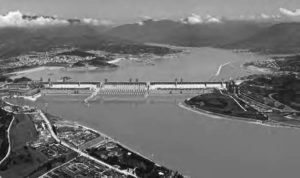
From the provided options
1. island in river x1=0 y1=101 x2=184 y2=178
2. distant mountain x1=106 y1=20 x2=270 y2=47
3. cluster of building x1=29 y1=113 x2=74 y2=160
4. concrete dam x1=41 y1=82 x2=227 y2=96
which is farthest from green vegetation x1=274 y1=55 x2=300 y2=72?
distant mountain x1=106 y1=20 x2=270 y2=47

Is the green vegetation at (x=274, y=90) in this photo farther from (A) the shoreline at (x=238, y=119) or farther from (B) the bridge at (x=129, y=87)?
(A) the shoreline at (x=238, y=119)

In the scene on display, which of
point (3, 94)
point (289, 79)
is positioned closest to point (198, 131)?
point (289, 79)

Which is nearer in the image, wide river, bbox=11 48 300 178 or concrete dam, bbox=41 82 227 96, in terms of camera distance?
wide river, bbox=11 48 300 178

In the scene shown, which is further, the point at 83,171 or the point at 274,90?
the point at 274,90

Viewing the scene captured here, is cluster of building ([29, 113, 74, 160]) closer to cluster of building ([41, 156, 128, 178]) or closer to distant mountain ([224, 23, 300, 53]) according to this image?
cluster of building ([41, 156, 128, 178])

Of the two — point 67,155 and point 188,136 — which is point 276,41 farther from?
point 67,155

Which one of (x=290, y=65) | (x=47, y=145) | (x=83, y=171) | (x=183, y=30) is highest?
(x=183, y=30)

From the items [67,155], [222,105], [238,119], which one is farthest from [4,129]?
[222,105]
